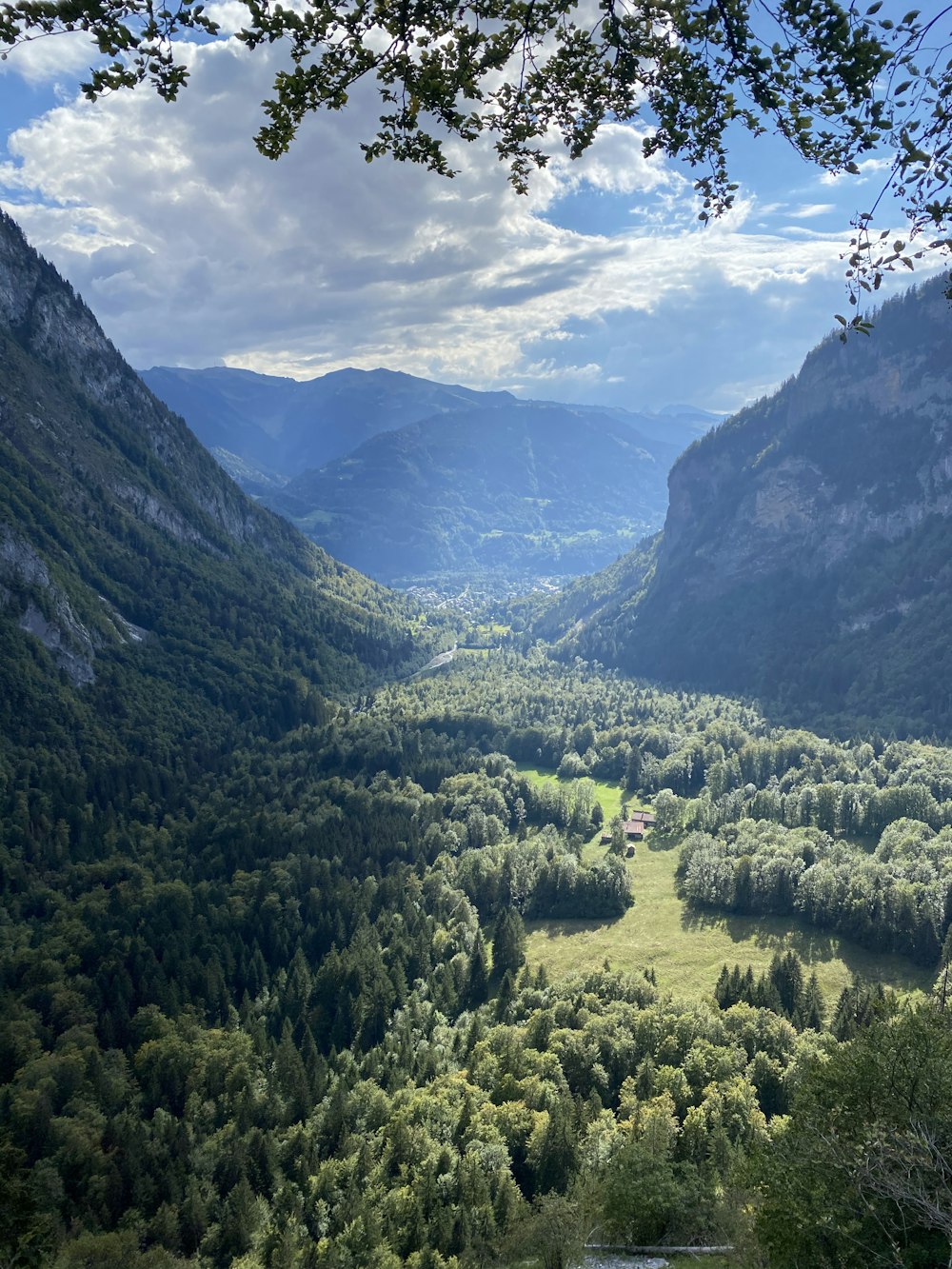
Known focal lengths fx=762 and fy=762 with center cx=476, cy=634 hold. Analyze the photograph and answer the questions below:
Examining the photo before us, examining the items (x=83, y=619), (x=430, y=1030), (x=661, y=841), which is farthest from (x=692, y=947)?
(x=83, y=619)

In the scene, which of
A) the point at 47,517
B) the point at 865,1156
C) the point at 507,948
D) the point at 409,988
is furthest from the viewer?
the point at 47,517

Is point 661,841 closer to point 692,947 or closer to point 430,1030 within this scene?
point 692,947

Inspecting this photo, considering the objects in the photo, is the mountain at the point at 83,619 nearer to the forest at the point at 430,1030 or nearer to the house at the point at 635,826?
the forest at the point at 430,1030

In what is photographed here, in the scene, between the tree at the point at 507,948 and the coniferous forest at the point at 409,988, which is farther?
the tree at the point at 507,948

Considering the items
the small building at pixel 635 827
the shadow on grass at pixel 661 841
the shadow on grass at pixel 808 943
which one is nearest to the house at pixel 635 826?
the small building at pixel 635 827

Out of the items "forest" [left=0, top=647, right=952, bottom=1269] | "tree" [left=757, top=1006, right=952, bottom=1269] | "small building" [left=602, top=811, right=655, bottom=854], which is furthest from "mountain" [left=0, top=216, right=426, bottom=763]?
"tree" [left=757, top=1006, right=952, bottom=1269]

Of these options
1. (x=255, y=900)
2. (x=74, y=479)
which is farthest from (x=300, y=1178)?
(x=74, y=479)

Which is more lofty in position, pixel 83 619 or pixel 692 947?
pixel 83 619
